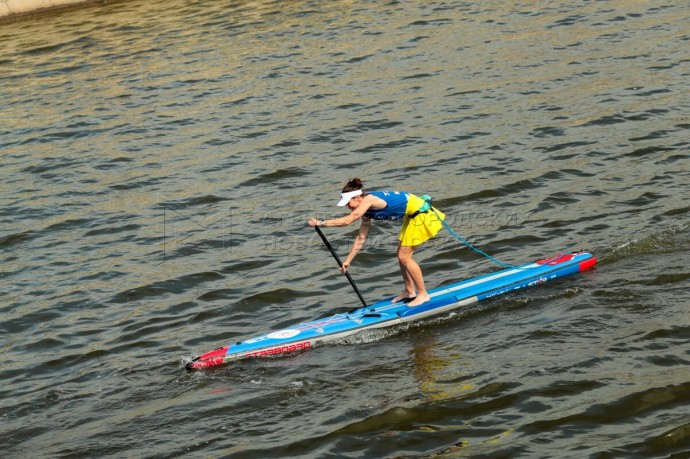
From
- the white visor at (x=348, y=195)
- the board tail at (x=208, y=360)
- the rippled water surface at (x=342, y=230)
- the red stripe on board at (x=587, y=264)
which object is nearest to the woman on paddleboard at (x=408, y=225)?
the white visor at (x=348, y=195)

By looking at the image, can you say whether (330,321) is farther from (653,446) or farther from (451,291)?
(653,446)

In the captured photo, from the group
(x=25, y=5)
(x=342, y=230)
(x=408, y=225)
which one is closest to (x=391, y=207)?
(x=408, y=225)

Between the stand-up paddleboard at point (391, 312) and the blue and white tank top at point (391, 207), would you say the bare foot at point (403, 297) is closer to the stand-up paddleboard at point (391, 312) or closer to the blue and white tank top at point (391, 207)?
the stand-up paddleboard at point (391, 312)

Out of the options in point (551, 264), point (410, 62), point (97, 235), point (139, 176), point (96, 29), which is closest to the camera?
point (551, 264)

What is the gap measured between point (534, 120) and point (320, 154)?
4.24m

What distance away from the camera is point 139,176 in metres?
19.2

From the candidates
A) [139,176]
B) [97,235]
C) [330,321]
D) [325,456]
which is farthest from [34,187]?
[325,456]

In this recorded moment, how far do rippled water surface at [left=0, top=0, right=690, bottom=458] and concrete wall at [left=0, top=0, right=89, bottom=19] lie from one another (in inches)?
151

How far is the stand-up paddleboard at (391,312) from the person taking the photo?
11773mm

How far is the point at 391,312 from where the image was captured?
1247 cm

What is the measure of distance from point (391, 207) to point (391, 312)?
1.33 m

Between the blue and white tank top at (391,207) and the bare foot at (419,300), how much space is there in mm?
1056

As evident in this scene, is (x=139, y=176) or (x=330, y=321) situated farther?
(x=139, y=176)

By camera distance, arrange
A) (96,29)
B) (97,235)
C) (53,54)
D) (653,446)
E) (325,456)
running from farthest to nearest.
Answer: (96,29), (53,54), (97,235), (325,456), (653,446)
